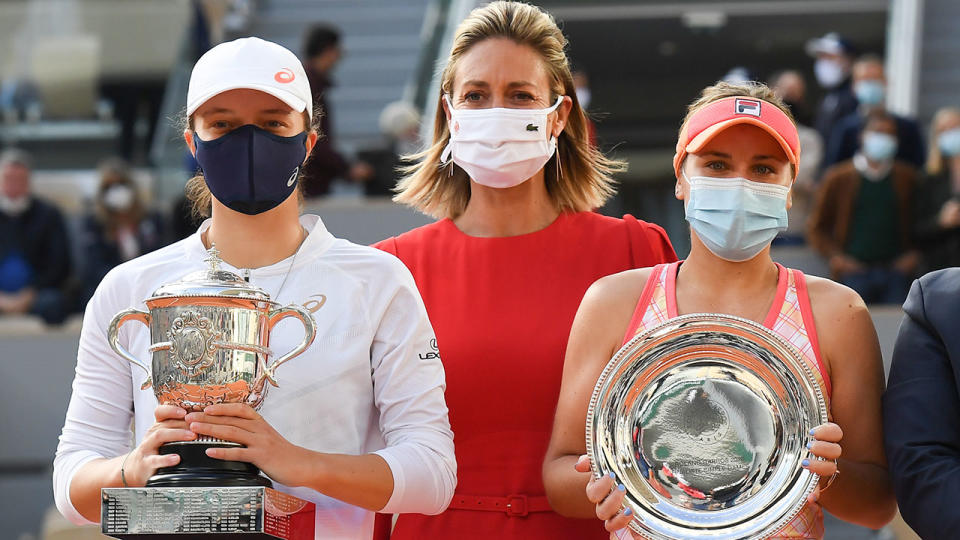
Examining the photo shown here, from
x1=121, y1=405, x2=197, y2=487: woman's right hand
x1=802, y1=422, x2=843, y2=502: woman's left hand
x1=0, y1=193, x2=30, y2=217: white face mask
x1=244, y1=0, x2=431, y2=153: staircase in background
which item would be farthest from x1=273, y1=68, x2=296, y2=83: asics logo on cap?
x1=244, y1=0, x2=431, y2=153: staircase in background

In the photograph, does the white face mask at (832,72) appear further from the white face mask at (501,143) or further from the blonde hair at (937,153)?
the white face mask at (501,143)

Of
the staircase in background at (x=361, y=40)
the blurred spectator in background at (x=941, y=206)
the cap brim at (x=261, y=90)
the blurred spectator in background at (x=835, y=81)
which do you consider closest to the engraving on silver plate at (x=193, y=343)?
the cap brim at (x=261, y=90)

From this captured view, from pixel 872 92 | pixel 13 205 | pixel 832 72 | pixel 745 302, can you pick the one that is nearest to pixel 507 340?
pixel 745 302

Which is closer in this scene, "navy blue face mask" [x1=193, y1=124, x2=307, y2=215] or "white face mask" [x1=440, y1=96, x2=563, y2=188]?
"navy blue face mask" [x1=193, y1=124, x2=307, y2=215]

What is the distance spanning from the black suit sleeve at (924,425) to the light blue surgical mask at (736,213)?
30 centimetres

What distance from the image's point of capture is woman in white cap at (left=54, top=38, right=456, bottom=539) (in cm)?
255

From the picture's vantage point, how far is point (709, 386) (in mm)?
2678

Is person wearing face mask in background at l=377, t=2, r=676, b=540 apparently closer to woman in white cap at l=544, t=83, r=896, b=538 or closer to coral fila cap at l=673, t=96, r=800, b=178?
woman in white cap at l=544, t=83, r=896, b=538

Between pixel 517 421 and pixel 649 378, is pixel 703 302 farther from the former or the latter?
pixel 517 421

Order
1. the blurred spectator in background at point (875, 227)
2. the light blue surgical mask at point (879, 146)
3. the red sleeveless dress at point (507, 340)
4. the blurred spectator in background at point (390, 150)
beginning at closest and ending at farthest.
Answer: the red sleeveless dress at point (507, 340) < the blurred spectator in background at point (875, 227) < the light blue surgical mask at point (879, 146) < the blurred spectator in background at point (390, 150)

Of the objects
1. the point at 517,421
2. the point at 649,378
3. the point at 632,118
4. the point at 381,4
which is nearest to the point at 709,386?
the point at 649,378

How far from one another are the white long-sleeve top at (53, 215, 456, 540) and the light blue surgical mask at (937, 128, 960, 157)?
6184 millimetres

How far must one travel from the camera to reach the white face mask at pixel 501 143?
327 centimetres

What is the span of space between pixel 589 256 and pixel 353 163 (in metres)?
6.29
